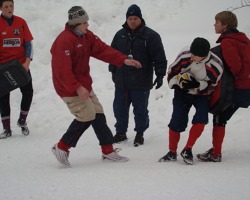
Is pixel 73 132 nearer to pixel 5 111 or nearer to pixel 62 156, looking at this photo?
pixel 62 156

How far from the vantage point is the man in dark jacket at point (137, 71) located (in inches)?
203

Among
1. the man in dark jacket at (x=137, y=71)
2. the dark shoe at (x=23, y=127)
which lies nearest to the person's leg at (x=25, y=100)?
the dark shoe at (x=23, y=127)

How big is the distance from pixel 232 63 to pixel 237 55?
11 centimetres

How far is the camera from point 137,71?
5.29 metres

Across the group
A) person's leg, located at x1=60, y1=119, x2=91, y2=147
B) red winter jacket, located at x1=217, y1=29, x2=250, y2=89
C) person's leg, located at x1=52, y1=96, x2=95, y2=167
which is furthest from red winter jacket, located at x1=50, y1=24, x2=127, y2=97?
red winter jacket, located at x1=217, y1=29, x2=250, y2=89

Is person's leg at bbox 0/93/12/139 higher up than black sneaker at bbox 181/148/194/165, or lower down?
higher up

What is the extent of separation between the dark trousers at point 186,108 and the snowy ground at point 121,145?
0.46 metres

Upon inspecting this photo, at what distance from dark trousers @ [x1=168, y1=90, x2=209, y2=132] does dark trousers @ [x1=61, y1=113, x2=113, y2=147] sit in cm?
79

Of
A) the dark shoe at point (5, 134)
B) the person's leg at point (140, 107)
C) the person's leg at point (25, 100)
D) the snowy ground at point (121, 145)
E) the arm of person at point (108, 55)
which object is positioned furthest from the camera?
the person's leg at point (25, 100)

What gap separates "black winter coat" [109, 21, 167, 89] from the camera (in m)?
5.16

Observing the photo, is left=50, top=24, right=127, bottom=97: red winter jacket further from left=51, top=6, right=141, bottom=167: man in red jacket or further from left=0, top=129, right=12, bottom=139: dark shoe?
left=0, top=129, right=12, bottom=139: dark shoe

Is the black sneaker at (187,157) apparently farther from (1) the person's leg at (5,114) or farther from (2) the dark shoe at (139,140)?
(1) the person's leg at (5,114)

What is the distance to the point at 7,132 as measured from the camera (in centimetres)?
576

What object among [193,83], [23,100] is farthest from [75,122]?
[23,100]
